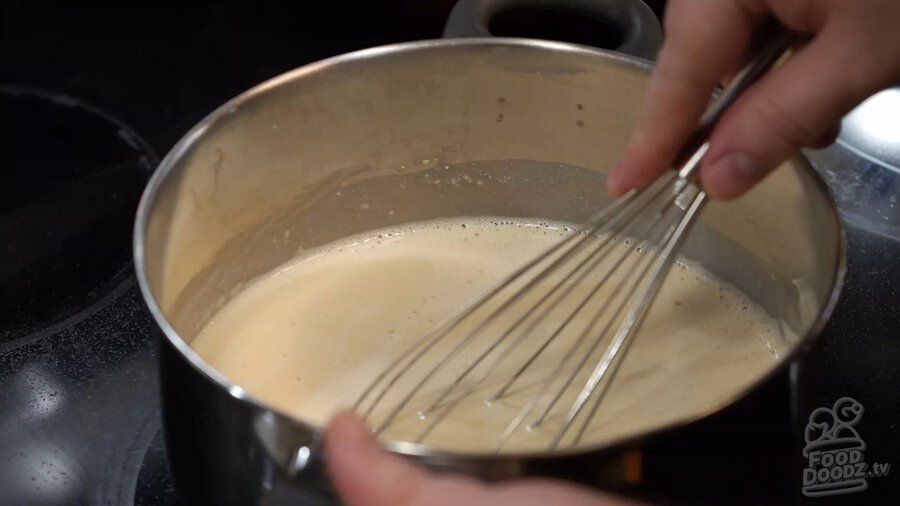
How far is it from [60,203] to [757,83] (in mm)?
539

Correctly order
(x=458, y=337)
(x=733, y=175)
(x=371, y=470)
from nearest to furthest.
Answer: (x=371, y=470)
(x=733, y=175)
(x=458, y=337)

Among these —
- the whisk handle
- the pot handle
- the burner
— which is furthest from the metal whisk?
the burner

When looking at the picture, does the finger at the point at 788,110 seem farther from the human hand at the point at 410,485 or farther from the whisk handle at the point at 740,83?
the human hand at the point at 410,485

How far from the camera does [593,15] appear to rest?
0.73 meters

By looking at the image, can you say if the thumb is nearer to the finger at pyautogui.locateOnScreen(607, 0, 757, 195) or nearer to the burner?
the finger at pyautogui.locateOnScreen(607, 0, 757, 195)

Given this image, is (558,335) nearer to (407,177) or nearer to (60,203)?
(407,177)

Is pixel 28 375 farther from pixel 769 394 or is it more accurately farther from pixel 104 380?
pixel 769 394

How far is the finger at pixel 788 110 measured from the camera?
1.45 feet

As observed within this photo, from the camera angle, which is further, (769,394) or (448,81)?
(448,81)

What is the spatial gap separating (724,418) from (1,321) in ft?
1.67

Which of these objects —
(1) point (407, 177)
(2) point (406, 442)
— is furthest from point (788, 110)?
(1) point (407, 177)

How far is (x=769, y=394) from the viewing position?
0.40 metres

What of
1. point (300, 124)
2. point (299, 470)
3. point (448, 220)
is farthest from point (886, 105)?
point (299, 470)

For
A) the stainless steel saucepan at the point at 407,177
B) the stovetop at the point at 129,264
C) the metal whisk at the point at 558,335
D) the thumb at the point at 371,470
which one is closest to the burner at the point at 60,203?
the stovetop at the point at 129,264
